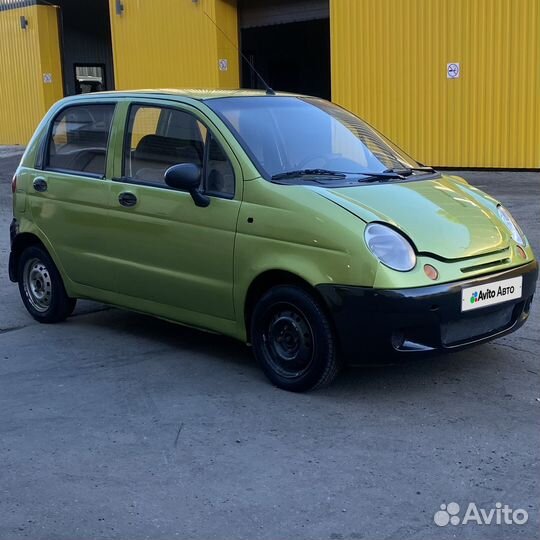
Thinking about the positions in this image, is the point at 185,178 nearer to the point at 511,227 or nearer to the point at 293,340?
the point at 293,340

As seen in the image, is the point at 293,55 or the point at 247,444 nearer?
the point at 247,444

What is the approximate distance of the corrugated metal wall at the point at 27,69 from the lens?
24672 mm

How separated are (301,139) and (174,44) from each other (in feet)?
49.6

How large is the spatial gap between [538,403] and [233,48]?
16.2 m

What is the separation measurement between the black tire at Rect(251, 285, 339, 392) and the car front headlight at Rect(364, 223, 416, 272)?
0.47 metres

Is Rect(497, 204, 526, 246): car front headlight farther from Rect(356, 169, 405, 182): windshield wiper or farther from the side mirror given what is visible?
the side mirror

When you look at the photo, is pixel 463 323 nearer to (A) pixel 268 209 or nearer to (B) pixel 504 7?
(A) pixel 268 209

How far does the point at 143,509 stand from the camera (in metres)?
3.51

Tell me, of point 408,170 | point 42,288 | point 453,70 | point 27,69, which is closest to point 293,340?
point 408,170

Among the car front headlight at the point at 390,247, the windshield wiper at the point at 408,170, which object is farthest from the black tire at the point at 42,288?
the car front headlight at the point at 390,247

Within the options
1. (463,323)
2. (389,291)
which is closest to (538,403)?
(463,323)

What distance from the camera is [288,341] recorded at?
482 cm

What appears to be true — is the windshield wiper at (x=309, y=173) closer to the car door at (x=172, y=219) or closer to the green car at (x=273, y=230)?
the green car at (x=273, y=230)

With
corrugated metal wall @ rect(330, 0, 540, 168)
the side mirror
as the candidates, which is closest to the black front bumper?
the side mirror
